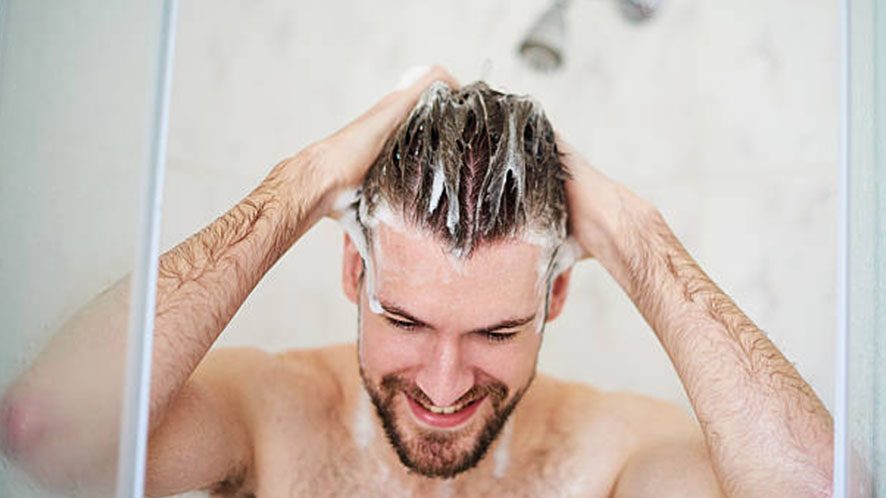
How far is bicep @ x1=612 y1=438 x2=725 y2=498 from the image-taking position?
1148mm

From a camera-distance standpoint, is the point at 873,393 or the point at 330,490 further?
the point at 330,490

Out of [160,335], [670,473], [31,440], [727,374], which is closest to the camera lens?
[31,440]

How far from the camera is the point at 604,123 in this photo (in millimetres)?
1523

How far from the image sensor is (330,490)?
125 centimetres

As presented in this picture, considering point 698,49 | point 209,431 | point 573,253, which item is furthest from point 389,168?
point 698,49

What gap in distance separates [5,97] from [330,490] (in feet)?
2.09

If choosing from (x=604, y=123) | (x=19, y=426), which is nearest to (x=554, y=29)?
(x=604, y=123)

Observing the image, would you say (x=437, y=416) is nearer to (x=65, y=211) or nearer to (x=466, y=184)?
(x=466, y=184)

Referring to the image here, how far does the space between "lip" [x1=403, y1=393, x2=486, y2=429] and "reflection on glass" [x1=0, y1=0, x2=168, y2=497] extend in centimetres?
49

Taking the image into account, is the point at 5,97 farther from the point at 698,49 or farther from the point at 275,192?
the point at 698,49

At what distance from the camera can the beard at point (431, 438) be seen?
1288 millimetres


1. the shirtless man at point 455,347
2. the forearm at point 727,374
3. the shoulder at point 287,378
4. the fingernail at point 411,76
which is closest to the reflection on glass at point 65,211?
the shirtless man at point 455,347

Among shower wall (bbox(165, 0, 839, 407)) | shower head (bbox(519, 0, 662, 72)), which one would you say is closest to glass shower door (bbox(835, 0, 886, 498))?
shower wall (bbox(165, 0, 839, 407))

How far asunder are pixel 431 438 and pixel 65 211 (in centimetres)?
59
